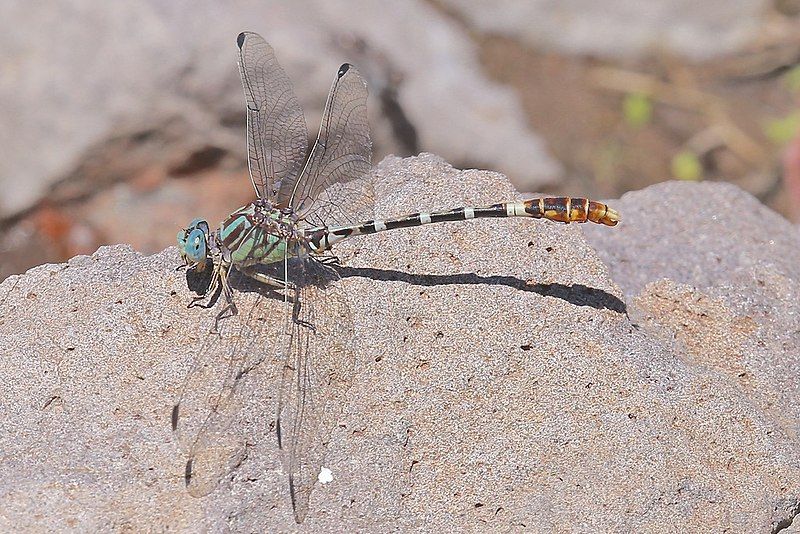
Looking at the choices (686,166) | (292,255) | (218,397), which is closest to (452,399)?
(218,397)

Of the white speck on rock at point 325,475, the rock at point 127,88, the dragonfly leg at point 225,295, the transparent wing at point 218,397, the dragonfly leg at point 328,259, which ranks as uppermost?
the rock at point 127,88

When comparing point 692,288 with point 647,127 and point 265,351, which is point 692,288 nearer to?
point 265,351

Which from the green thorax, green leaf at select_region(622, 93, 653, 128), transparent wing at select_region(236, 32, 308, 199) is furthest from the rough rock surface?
green leaf at select_region(622, 93, 653, 128)

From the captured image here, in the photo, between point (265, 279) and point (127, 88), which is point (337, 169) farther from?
point (127, 88)

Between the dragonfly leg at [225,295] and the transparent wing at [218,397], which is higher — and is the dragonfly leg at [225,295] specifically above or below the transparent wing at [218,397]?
above

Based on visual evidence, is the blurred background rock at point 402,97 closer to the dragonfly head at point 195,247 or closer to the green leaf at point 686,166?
the green leaf at point 686,166

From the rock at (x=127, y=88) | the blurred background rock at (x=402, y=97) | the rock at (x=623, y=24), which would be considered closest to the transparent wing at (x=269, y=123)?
the blurred background rock at (x=402, y=97)

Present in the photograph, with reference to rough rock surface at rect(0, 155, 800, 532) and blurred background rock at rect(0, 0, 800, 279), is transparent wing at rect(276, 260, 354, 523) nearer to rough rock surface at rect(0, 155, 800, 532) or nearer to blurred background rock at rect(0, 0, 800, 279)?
rough rock surface at rect(0, 155, 800, 532)
